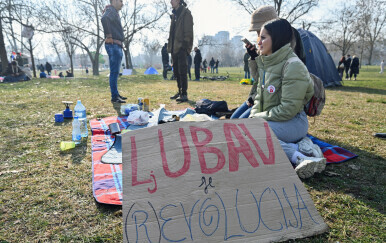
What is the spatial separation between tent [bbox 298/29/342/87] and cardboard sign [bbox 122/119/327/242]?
8718mm

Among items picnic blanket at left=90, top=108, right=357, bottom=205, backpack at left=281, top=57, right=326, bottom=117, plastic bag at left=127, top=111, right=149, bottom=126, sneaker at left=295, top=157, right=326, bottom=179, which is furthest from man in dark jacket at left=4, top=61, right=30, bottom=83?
sneaker at left=295, top=157, right=326, bottom=179

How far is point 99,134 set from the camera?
11.2 ft

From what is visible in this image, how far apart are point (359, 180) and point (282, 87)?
42.1 inches

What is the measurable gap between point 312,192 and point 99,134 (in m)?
2.77

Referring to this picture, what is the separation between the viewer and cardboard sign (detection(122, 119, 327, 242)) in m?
1.30

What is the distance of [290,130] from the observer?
7.66 ft

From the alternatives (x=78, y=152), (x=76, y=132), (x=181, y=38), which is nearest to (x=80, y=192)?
(x=78, y=152)

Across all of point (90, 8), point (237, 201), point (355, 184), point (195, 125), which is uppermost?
point (90, 8)

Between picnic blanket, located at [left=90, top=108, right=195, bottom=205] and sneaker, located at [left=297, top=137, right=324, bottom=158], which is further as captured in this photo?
sneaker, located at [left=297, top=137, right=324, bottom=158]

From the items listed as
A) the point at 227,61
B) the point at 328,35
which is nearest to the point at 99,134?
the point at 328,35

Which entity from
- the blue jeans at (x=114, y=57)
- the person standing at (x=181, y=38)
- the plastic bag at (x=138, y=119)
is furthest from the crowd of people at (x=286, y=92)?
the blue jeans at (x=114, y=57)

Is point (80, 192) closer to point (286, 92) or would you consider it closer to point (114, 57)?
point (286, 92)

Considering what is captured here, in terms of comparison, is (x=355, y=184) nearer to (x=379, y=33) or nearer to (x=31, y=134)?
(x=31, y=134)

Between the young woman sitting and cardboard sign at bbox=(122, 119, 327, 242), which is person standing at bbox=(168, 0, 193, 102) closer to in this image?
the young woman sitting
